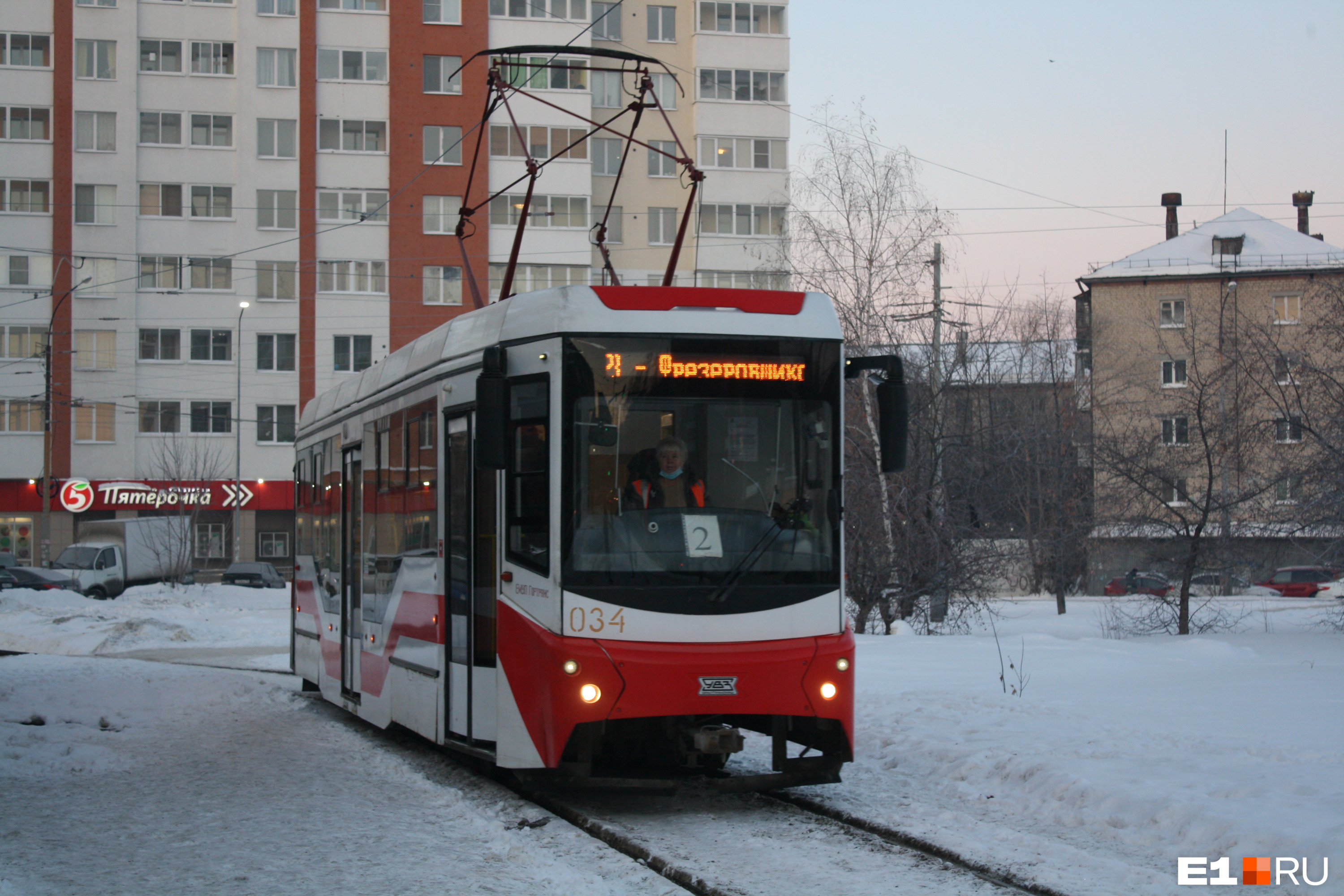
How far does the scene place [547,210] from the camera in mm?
56656

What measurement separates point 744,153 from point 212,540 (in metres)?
26.9

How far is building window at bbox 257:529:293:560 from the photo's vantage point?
57.8 meters

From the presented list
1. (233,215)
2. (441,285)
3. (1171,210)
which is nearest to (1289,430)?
(441,285)

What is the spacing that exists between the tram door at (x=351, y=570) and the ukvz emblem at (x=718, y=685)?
5.02 m

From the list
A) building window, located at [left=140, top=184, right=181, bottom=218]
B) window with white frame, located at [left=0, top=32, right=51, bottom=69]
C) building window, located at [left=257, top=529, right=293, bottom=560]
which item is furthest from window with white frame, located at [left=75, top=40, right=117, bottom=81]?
building window, located at [left=257, top=529, right=293, bottom=560]

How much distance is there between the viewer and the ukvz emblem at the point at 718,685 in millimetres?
8000

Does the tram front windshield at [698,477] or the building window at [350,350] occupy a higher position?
the building window at [350,350]

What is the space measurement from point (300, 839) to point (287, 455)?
50.7m

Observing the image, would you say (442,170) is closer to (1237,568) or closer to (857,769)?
(1237,568)

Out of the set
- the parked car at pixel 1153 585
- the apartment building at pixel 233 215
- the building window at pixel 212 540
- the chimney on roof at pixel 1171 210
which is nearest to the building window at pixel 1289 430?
the parked car at pixel 1153 585

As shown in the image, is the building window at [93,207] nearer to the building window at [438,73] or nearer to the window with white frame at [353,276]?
the window with white frame at [353,276]

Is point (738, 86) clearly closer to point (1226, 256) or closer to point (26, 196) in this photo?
point (1226, 256)

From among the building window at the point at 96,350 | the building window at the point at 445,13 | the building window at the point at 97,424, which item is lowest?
the building window at the point at 97,424

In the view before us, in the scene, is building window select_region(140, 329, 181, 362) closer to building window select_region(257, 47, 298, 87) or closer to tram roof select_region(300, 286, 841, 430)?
building window select_region(257, 47, 298, 87)
